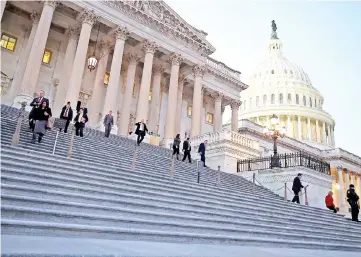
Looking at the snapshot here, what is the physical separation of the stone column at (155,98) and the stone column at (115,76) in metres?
6.01

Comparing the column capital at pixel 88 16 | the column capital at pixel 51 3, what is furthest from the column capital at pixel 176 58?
the column capital at pixel 51 3

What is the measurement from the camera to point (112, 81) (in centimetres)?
2397

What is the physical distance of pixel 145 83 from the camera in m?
26.1

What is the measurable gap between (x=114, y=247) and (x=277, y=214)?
8.21 metres

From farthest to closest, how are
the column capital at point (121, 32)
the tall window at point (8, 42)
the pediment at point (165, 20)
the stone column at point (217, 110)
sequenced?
the stone column at point (217, 110)
the pediment at point (165, 20)
the column capital at point (121, 32)
the tall window at point (8, 42)

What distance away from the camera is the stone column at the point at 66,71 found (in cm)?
2364

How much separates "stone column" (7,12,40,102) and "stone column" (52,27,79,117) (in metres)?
2.82

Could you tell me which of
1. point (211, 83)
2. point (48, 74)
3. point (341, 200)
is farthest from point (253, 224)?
point (341, 200)

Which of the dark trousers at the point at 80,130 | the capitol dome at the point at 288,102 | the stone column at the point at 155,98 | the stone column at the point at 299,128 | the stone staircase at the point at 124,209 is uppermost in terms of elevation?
the capitol dome at the point at 288,102

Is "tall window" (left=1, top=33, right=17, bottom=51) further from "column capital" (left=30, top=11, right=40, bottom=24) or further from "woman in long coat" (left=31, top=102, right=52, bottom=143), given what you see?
"woman in long coat" (left=31, top=102, right=52, bottom=143)

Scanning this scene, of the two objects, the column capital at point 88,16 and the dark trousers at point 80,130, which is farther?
the column capital at point 88,16

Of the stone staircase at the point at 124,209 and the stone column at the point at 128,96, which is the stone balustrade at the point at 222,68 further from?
the stone staircase at the point at 124,209

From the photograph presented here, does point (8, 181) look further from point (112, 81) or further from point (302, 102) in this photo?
point (302, 102)

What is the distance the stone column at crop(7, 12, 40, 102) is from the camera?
22422 millimetres
